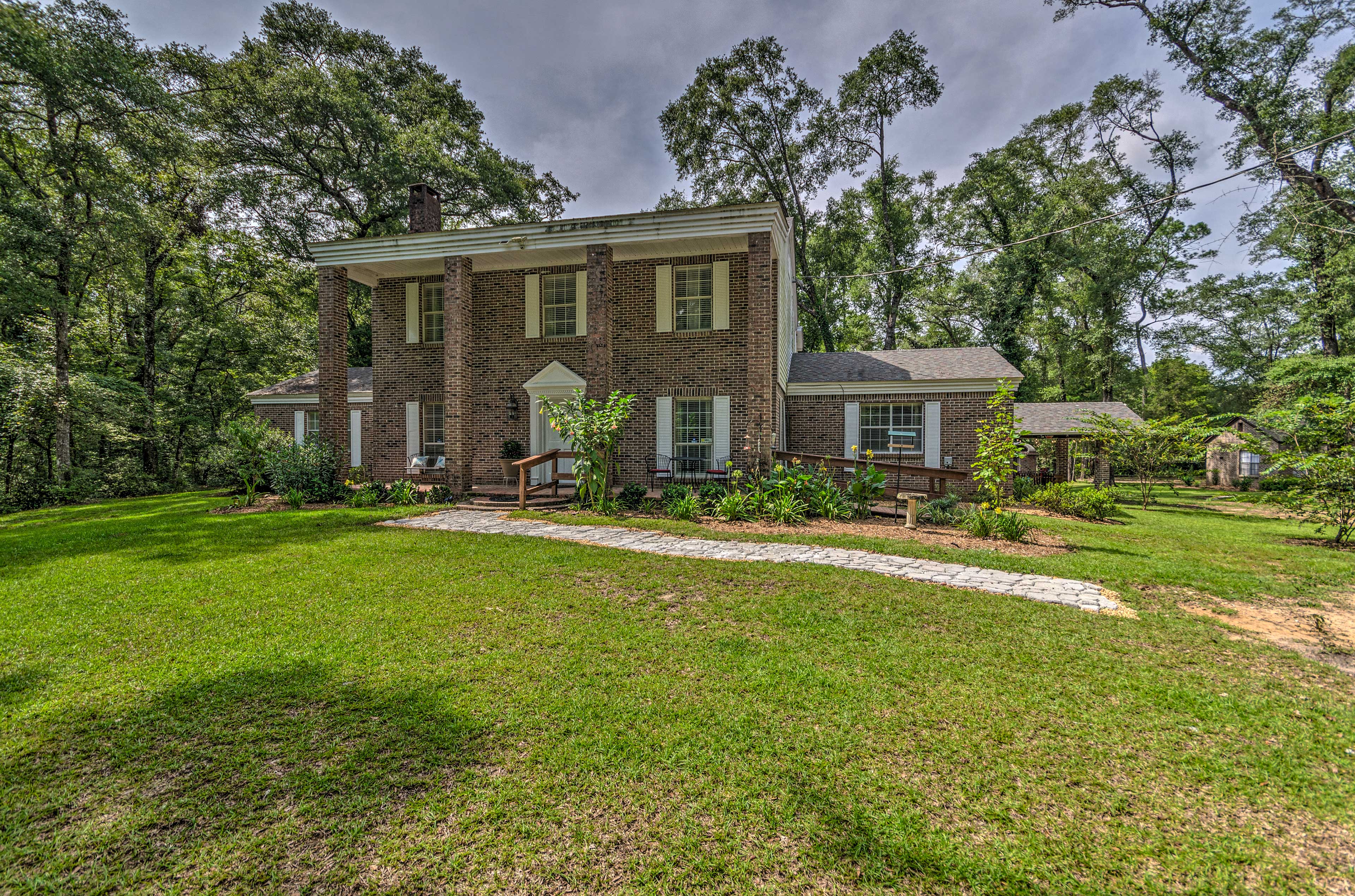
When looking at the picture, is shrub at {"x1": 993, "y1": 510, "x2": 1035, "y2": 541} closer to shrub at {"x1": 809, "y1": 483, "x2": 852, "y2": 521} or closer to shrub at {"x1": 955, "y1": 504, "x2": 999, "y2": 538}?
shrub at {"x1": 955, "y1": 504, "x2": 999, "y2": 538}

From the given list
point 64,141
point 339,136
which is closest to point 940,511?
point 64,141

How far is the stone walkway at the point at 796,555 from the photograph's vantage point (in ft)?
17.0

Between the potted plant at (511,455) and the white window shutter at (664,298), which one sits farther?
the white window shutter at (664,298)

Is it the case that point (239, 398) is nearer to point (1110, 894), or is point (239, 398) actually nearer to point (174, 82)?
point (174, 82)

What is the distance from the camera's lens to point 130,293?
1677 cm

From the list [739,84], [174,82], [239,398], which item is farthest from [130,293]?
[739,84]

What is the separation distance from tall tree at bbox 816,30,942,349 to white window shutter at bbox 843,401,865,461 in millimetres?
11665

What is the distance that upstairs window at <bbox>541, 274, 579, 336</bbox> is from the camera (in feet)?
39.5

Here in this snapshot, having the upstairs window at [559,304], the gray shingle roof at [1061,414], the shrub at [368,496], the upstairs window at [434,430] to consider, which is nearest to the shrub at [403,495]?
the shrub at [368,496]

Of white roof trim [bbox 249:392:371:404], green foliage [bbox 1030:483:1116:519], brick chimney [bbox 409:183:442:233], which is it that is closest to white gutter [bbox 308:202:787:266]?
brick chimney [bbox 409:183:442:233]

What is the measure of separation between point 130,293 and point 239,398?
450 centimetres

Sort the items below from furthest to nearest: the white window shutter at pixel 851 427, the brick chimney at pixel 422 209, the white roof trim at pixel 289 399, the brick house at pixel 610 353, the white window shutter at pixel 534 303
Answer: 1. the white roof trim at pixel 289 399
2. the white window shutter at pixel 851 427
3. the brick chimney at pixel 422 209
4. the white window shutter at pixel 534 303
5. the brick house at pixel 610 353

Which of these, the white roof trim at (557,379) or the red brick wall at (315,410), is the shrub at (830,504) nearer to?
the white roof trim at (557,379)

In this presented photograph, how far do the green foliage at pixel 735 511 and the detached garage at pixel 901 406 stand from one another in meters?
5.47
